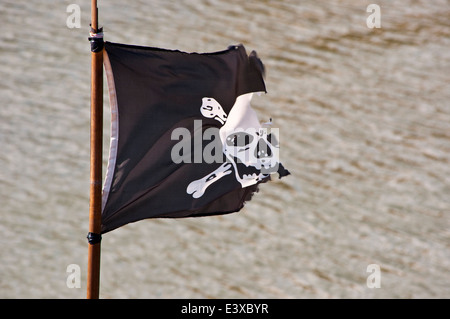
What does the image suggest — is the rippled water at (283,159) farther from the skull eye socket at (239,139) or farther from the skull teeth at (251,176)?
the skull eye socket at (239,139)

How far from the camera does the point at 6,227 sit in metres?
10.7

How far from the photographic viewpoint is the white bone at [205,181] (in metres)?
6.90

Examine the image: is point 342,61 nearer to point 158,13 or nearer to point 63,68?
point 158,13

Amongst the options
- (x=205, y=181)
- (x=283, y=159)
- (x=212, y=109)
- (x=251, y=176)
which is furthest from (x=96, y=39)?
(x=283, y=159)

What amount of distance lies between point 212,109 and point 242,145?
1.52ft

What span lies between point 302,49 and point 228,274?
5141 millimetres

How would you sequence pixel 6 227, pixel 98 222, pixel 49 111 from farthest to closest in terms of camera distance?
pixel 49 111, pixel 6 227, pixel 98 222

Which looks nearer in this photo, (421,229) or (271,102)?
(421,229)

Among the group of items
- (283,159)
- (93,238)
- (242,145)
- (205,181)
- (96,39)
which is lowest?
(93,238)

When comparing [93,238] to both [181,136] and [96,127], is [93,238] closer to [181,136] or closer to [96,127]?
[96,127]

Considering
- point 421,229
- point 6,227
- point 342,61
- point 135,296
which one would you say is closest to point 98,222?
point 135,296

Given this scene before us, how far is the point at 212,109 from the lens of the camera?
6.98 m

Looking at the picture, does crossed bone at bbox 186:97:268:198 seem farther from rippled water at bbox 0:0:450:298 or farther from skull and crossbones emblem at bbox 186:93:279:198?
rippled water at bbox 0:0:450:298

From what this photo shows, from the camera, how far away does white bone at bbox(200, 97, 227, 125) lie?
22.8 ft
